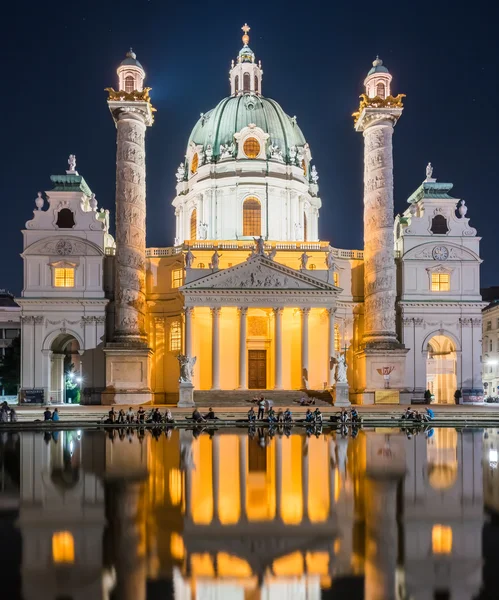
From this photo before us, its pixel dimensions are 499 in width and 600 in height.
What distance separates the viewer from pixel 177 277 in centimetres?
5356

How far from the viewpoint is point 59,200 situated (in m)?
52.2

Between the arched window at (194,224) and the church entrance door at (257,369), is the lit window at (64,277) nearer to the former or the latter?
the arched window at (194,224)

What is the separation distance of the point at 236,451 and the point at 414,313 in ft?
115

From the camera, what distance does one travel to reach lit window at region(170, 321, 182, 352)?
53.1 meters

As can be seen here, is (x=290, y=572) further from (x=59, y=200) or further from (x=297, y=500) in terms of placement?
(x=59, y=200)

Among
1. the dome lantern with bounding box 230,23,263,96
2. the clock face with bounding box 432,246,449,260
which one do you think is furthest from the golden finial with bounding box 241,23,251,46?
the clock face with bounding box 432,246,449,260

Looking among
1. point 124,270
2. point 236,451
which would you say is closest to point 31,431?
point 236,451

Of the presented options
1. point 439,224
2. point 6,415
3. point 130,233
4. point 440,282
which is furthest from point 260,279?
point 6,415

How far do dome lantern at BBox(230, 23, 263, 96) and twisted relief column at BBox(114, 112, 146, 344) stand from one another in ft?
71.8

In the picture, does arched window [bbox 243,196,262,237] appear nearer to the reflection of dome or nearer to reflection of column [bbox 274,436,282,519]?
reflection of column [bbox 274,436,282,519]

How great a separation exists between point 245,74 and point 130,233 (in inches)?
1127

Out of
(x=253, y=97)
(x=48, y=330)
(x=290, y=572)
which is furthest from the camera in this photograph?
(x=253, y=97)

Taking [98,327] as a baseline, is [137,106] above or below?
above

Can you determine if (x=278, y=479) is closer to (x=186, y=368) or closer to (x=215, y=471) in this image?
(x=215, y=471)
